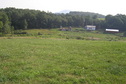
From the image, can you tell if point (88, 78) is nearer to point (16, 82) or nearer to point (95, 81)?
point (95, 81)

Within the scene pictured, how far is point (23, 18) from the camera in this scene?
9406 centimetres

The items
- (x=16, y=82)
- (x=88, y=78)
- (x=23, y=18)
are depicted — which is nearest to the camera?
(x=16, y=82)

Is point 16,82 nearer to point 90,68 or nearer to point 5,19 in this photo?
point 90,68

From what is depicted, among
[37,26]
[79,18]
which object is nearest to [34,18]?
[37,26]

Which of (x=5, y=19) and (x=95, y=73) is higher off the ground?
(x=5, y=19)

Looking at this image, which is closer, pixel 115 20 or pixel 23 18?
pixel 23 18

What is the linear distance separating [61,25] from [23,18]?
118 feet

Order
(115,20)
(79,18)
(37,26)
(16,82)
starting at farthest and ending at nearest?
1. (79,18)
2. (115,20)
3. (37,26)
4. (16,82)

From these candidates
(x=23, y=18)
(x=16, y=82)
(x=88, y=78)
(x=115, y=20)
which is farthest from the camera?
(x=115, y=20)

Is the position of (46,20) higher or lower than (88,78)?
higher

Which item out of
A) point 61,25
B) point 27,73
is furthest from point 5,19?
point 27,73

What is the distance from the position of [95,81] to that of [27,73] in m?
3.65

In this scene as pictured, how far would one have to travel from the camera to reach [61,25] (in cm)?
11744

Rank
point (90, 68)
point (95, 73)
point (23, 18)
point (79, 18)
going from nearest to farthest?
point (95, 73) → point (90, 68) → point (23, 18) → point (79, 18)
